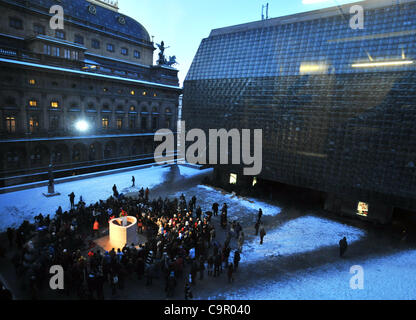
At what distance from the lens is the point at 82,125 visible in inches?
1396

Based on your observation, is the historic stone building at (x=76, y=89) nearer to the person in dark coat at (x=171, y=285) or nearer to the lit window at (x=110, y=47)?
the lit window at (x=110, y=47)

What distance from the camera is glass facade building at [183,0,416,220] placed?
20562 mm

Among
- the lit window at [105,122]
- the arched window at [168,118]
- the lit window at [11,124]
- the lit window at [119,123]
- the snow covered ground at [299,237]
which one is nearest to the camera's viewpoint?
the snow covered ground at [299,237]

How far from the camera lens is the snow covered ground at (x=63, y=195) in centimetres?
2133

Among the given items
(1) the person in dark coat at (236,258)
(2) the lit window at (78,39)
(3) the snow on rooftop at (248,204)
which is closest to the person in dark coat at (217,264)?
(1) the person in dark coat at (236,258)

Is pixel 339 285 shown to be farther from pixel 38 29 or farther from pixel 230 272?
pixel 38 29

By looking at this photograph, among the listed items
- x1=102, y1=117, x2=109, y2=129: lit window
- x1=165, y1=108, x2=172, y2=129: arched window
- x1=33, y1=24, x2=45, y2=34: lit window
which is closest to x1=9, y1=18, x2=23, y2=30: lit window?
x1=33, y1=24, x2=45, y2=34: lit window

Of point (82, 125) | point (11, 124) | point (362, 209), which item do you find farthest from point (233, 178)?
point (11, 124)

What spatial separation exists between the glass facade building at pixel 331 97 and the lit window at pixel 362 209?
429mm

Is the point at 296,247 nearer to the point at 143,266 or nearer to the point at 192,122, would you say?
the point at 143,266

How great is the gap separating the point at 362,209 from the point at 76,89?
37.1 meters

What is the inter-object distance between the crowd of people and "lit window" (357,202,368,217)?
45.2 ft

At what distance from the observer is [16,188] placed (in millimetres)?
26453
